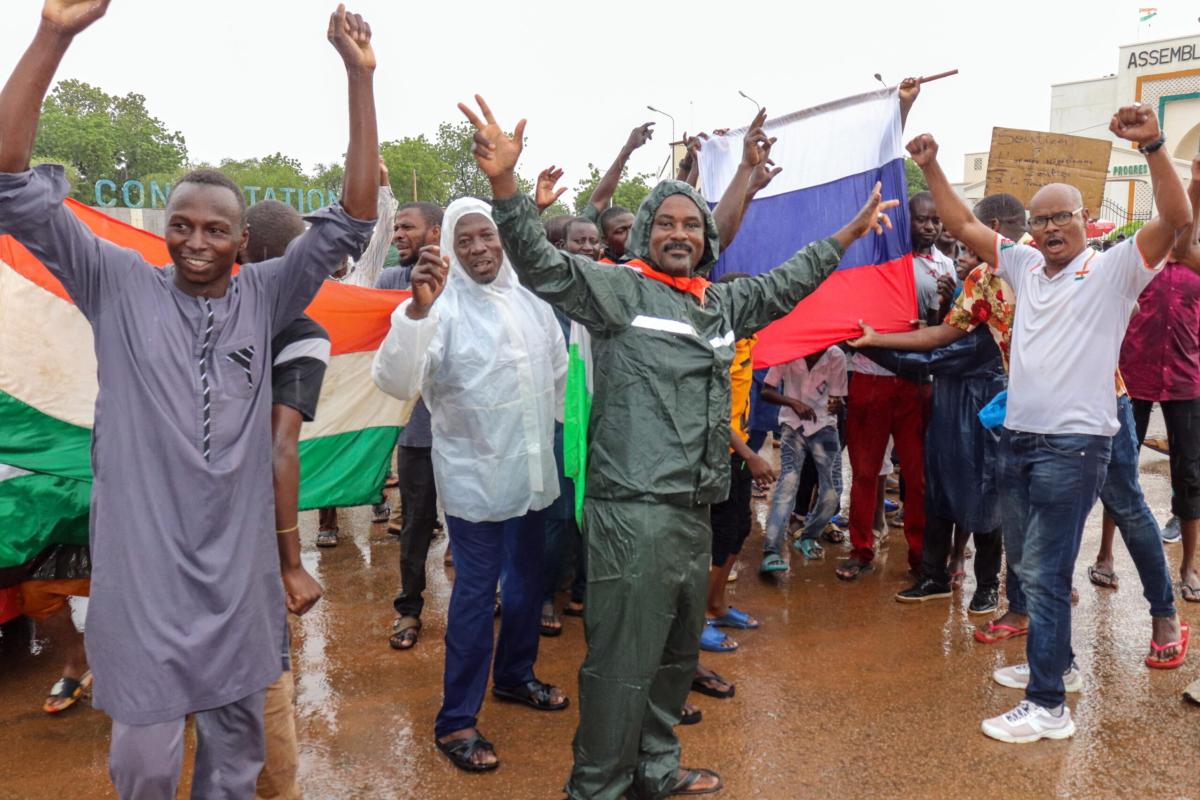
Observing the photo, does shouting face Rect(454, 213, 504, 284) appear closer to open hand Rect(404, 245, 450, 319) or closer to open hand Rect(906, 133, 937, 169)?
open hand Rect(404, 245, 450, 319)

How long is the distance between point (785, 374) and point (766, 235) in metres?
Answer: 0.87

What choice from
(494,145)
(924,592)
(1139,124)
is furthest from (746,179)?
(924,592)

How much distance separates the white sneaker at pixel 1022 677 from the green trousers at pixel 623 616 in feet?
6.52

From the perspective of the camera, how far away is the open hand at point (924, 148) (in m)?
3.94

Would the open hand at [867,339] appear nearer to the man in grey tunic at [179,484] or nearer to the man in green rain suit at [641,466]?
the man in green rain suit at [641,466]

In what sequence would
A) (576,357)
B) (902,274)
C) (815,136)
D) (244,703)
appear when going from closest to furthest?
(244,703), (576,357), (902,274), (815,136)

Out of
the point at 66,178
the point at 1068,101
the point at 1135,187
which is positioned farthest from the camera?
the point at 1068,101

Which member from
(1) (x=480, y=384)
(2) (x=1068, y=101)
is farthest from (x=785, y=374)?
(2) (x=1068, y=101)

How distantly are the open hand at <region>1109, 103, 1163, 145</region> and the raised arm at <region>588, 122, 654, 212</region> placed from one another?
11.1 feet

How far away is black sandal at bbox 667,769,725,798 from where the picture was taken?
10.5 feet

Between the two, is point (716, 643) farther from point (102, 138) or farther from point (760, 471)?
point (102, 138)

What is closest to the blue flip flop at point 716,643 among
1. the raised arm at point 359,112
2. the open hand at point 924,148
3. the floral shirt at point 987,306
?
the floral shirt at point 987,306

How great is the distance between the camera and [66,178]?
209cm

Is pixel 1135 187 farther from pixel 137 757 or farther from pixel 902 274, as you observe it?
pixel 137 757
